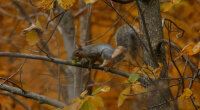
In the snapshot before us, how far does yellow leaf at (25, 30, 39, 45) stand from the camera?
1.91 metres

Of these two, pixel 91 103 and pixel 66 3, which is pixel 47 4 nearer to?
pixel 66 3

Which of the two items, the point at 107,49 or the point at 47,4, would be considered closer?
the point at 47,4

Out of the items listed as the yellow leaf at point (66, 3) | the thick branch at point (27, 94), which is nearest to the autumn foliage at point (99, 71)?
the yellow leaf at point (66, 3)

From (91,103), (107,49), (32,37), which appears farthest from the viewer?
(107,49)

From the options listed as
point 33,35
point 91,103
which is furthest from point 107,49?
point 91,103

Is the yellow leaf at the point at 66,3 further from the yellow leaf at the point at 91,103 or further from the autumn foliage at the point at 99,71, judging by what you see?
the yellow leaf at the point at 91,103

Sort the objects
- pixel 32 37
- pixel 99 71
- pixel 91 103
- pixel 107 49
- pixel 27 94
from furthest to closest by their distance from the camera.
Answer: pixel 99 71
pixel 107 49
pixel 27 94
pixel 32 37
pixel 91 103

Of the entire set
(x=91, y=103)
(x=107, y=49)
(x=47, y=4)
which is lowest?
(x=91, y=103)

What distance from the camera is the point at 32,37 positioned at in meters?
1.92

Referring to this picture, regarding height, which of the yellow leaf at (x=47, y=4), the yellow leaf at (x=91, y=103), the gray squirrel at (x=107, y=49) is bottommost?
the yellow leaf at (x=91, y=103)

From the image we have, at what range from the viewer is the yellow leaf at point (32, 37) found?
1908 millimetres

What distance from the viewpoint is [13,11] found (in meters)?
6.13

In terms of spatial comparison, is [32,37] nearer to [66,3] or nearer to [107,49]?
[66,3]

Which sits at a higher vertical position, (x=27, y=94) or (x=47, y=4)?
(x=47, y=4)
